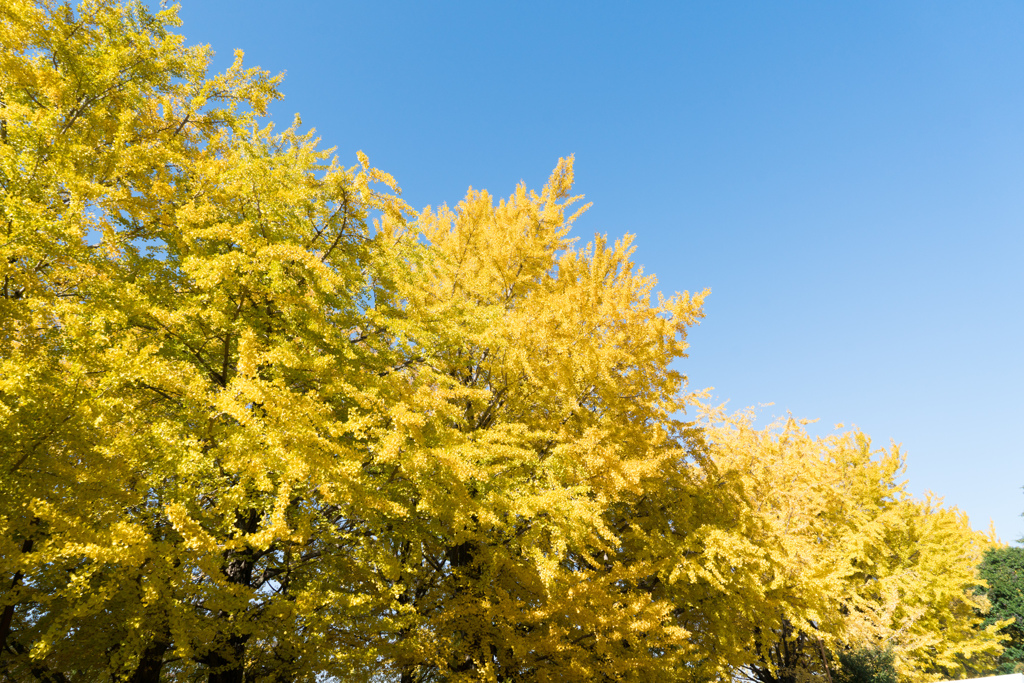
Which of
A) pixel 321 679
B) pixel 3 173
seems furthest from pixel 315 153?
pixel 321 679

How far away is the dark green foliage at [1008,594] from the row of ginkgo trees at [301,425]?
14.4 meters

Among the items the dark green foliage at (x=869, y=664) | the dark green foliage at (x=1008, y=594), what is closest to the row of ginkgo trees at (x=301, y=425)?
the dark green foliage at (x=869, y=664)

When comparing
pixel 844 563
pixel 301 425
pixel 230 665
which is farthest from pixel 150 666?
pixel 844 563

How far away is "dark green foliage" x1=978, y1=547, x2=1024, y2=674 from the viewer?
18266 mm

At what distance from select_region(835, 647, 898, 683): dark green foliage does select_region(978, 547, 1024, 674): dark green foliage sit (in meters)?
10.2

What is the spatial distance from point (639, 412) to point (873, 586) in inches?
493

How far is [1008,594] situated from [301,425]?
93.4 feet

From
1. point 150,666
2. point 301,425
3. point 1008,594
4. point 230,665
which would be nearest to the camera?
point 301,425

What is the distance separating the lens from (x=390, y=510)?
18.6ft

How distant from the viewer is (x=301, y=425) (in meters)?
5.03

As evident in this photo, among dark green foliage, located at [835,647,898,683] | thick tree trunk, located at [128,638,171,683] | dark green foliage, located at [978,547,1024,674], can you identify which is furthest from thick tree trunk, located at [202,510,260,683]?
dark green foliage, located at [978,547,1024,674]

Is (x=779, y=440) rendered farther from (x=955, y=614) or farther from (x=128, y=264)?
(x=128, y=264)

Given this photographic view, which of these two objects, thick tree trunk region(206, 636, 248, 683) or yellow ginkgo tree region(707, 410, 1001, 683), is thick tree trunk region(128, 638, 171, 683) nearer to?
thick tree trunk region(206, 636, 248, 683)

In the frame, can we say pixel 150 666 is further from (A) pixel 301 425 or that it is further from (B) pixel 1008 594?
(B) pixel 1008 594
